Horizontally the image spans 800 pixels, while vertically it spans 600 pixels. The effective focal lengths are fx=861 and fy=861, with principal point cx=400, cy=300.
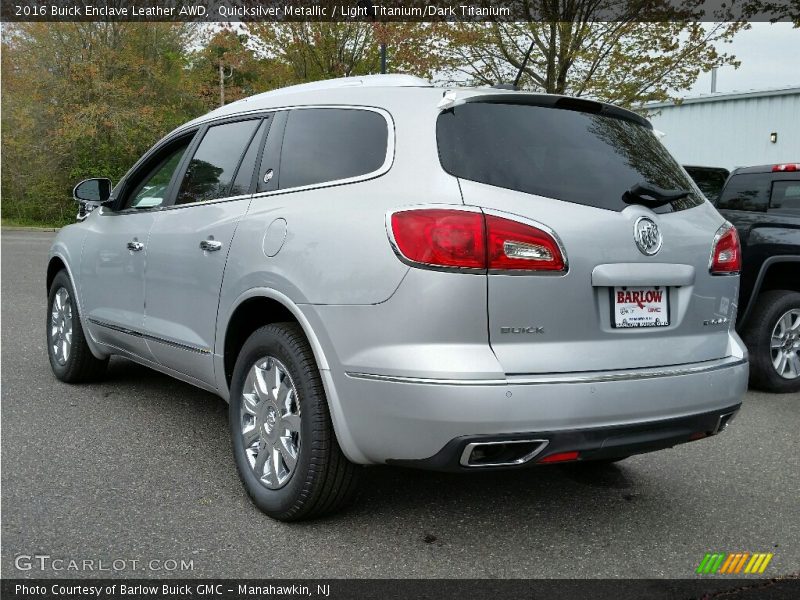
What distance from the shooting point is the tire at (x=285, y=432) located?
343 cm

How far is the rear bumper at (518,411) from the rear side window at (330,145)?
0.90 m

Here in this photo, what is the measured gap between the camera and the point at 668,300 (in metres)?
3.42

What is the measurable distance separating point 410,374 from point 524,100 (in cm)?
123

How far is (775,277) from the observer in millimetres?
6797

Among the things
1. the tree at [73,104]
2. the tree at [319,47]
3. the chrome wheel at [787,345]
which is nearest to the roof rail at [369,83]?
the chrome wheel at [787,345]

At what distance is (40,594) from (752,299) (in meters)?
5.54

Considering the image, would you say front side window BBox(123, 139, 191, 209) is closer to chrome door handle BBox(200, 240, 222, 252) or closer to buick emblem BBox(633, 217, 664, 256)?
chrome door handle BBox(200, 240, 222, 252)

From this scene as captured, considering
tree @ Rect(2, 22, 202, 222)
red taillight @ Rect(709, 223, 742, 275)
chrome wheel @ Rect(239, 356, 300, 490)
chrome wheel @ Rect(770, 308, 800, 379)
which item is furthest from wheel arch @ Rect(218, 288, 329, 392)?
tree @ Rect(2, 22, 202, 222)

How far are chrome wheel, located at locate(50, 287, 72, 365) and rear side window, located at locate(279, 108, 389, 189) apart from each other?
9.32ft

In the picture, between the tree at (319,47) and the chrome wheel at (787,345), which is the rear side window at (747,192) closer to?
the chrome wheel at (787,345)

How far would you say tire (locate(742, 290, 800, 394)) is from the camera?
666cm

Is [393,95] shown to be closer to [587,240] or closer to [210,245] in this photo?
[587,240]

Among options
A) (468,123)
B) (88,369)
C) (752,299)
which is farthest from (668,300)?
(88,369)

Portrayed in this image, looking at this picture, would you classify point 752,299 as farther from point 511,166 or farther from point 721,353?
point 511,166
